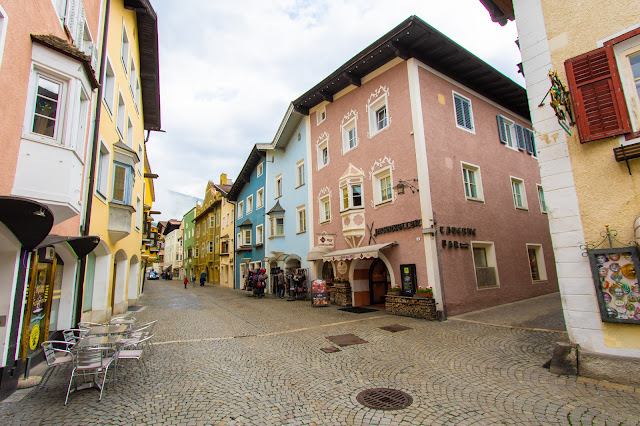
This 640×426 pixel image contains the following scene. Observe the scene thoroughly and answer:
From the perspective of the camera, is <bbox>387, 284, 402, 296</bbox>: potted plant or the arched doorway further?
the arched doorway

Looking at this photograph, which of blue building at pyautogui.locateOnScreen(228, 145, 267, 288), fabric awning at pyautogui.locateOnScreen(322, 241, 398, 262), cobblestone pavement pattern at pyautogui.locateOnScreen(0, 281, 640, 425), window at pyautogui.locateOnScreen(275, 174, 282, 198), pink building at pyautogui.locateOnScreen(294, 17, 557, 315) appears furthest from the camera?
blue building at pyautogui.locateOnScreen(228, 145, 267, 288)

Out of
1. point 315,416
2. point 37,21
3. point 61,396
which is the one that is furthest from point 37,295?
point 315,416

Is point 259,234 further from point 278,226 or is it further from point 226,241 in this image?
point 226,241

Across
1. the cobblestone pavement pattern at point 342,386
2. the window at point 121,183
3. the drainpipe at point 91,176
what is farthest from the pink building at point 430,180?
the drainpipe at point 91,176

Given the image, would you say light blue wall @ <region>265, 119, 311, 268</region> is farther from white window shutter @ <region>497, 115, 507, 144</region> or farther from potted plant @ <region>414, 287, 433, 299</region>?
white window shutter @ <region>497, 115, 507, 144</region>

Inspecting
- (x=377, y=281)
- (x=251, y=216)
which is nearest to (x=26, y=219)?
(x=377, y=281)

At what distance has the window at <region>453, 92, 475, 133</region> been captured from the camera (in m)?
13.4

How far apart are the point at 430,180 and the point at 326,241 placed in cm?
581

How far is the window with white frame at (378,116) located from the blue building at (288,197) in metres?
5.78

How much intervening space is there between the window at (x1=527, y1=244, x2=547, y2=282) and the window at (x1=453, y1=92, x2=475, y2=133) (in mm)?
6325

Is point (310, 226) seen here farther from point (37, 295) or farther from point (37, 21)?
point (37, 21)

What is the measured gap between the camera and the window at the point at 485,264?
40.2ft

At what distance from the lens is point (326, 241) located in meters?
15.2

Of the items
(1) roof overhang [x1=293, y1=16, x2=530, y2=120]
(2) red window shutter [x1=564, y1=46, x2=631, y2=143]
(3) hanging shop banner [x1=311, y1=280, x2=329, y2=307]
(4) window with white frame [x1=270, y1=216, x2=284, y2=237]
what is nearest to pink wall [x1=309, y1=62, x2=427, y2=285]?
(1) roof overhang [x1=293, y1=16, x2=530, y2=120]
